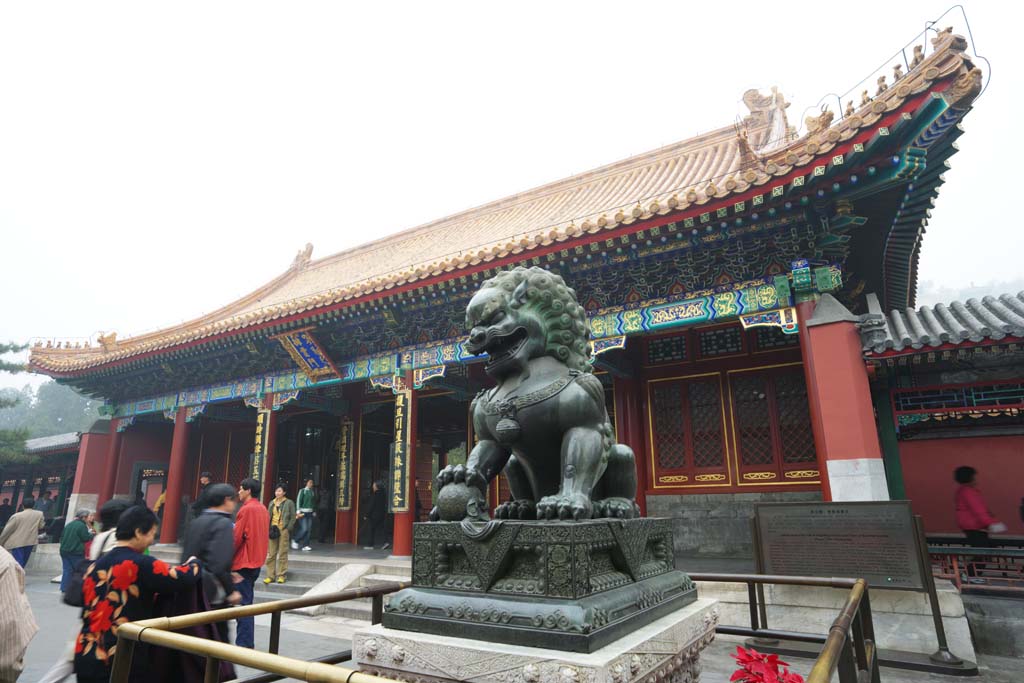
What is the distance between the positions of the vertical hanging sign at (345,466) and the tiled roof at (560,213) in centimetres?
297

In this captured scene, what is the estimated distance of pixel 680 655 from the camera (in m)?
1.97

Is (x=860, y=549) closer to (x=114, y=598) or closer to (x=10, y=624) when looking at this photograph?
(x=114, y=598)

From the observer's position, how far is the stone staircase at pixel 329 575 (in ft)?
21.6

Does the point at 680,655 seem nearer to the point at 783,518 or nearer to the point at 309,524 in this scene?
the point at 783,518

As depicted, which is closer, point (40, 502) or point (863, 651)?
point (863, 651)

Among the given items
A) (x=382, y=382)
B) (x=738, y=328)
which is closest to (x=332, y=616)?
(x=382, y=382)

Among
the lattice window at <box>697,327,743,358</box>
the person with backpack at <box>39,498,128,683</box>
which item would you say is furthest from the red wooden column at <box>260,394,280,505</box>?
the lattice window at <box>697,327,743,358</box>

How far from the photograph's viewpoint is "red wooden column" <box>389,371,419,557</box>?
812 cm

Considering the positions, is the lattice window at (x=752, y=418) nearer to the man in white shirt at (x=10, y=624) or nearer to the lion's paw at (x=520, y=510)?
the lion's paw at (x=520, y=510)

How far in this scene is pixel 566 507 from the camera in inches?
76.6

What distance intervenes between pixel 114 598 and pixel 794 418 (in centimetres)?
751

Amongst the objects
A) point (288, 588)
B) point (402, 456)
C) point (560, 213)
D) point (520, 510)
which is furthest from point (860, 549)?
point (560, 213)

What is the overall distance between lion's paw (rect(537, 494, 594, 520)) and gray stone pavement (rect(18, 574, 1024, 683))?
2742mm

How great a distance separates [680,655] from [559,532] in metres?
0.72
